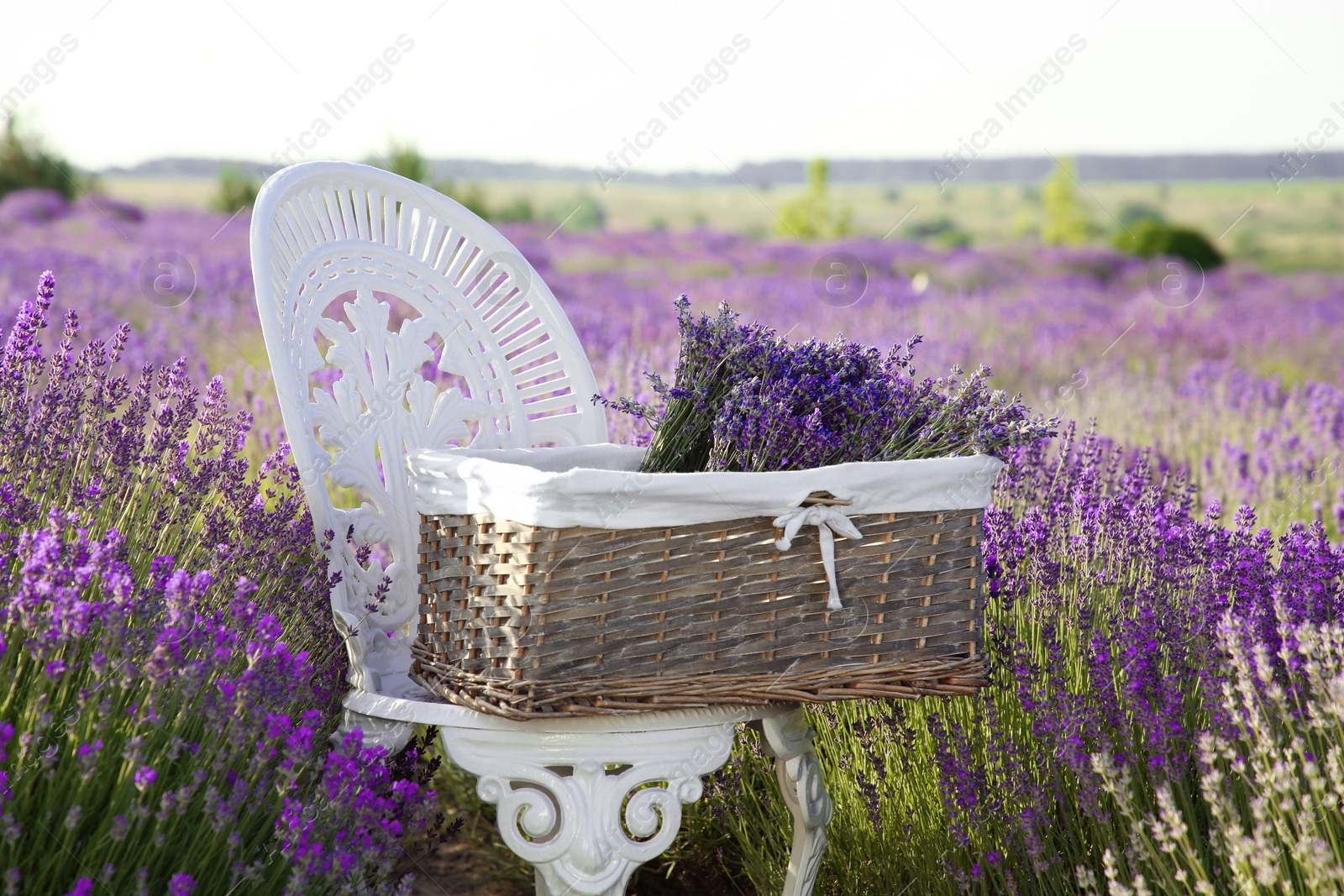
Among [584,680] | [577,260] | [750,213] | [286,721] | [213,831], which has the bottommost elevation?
[213,831]

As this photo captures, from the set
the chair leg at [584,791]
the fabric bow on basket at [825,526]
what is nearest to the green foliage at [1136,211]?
the fabric bow on basket at [825,526]

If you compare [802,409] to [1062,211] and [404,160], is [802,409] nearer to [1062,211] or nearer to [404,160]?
[404,160]

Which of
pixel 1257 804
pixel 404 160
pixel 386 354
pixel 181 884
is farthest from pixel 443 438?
pixel 404 160

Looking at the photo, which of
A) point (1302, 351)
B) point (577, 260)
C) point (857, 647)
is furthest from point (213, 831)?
point (577, 260)

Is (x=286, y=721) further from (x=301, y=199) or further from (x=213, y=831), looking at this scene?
(x=301, y=199)

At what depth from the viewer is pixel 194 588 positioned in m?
1.29

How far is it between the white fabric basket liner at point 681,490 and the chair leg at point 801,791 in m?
0.38

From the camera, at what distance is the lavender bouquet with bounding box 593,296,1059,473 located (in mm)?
1488

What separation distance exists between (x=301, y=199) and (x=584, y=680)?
105 centimetres

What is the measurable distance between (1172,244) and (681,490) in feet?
52.1

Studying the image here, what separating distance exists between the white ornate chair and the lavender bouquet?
38cm

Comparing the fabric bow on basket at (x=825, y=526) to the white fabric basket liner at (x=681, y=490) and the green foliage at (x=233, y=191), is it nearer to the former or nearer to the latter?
the white fabric basket liner at (x=681, y=490)

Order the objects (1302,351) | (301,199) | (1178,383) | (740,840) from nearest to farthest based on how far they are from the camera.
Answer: (301,199)
(740,840)
(1178,383)
(1302,351)

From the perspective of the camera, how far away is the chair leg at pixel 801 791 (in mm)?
1581
